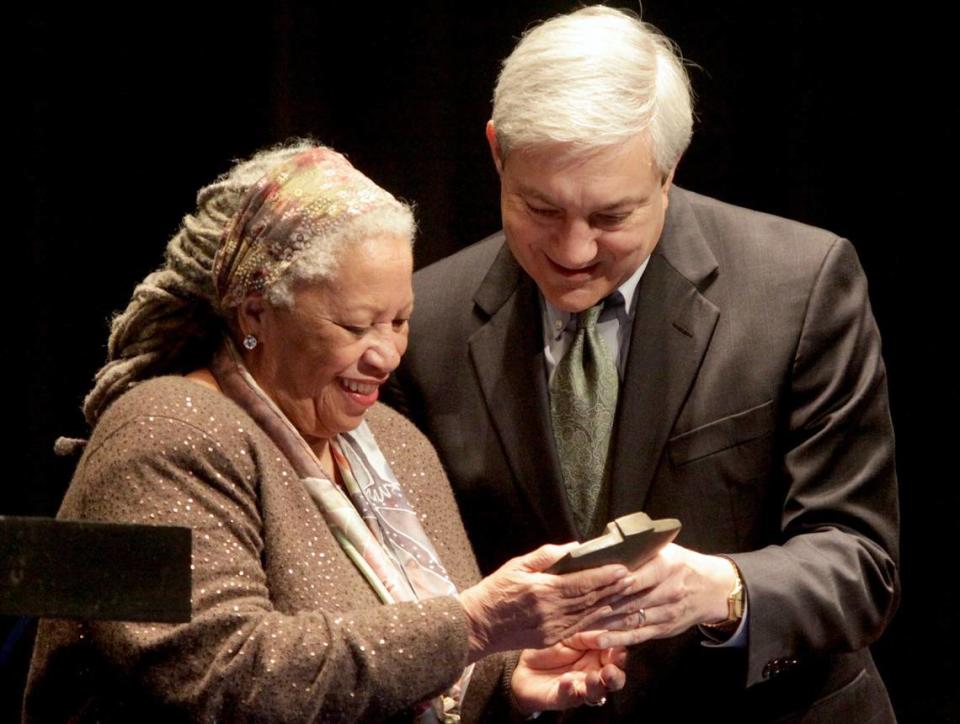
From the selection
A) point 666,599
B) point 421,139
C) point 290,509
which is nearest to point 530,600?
point 666,599

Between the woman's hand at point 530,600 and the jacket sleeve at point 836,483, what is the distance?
0.38 metres

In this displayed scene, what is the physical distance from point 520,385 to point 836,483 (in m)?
0.54

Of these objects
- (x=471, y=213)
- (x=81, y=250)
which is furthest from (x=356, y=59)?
(x=81, y=250)

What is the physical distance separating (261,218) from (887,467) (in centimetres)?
110

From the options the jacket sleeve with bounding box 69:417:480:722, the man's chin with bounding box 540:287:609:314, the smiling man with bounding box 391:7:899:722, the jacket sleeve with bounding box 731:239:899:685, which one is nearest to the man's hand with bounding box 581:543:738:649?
the smiling man with bounding box 391:7:899:722

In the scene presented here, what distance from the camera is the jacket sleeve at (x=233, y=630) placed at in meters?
2.09

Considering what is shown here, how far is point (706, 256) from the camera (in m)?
2.72

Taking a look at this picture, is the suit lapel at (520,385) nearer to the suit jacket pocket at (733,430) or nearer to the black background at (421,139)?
the suit jacket pocket at (733,430)

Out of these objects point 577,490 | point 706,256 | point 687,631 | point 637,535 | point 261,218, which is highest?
point 261,218

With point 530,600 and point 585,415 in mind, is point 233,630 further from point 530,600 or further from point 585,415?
point 585,415

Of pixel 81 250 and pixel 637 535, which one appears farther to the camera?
pixel 81 250

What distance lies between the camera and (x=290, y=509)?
229 cm

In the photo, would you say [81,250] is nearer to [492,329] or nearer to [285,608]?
[492,329]

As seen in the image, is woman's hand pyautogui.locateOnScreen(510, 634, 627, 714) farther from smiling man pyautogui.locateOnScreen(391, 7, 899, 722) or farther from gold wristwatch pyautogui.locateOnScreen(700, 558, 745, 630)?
gold wristwatch pyautogui.locateOnScreen(700, 558, 745, 630)
